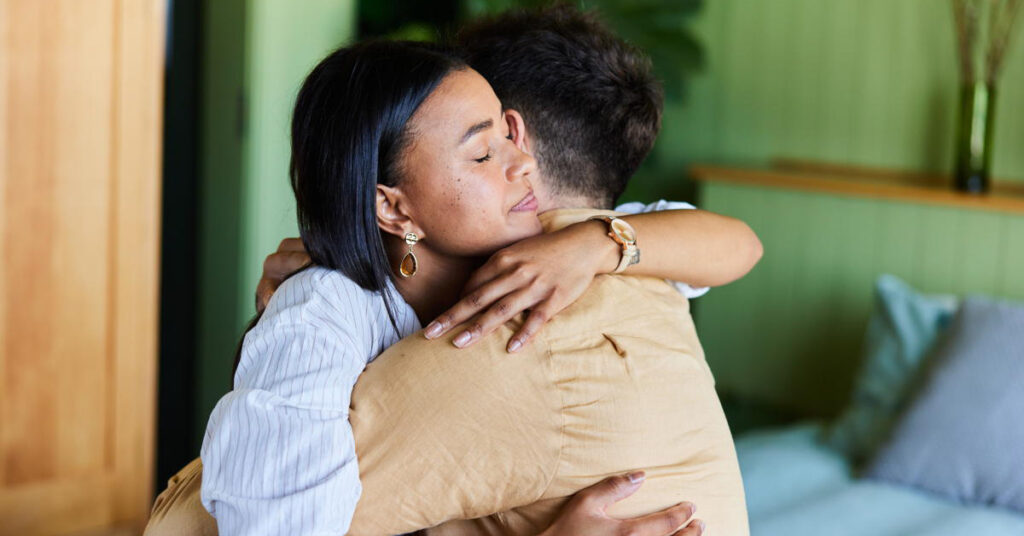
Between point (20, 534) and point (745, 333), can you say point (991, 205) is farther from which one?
point (20, 534)

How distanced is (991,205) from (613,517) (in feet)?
7.13

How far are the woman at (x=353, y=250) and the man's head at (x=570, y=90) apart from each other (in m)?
0.16

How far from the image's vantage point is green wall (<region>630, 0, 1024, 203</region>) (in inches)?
126

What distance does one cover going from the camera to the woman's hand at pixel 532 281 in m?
1.06

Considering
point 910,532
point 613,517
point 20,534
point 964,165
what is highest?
point 964,165

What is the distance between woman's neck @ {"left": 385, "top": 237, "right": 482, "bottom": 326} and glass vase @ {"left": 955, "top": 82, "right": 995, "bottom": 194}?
2.12 meters

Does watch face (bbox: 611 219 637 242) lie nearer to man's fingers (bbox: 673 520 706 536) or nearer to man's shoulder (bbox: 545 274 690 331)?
man's shoulder (bbox: 545 274 690 331)

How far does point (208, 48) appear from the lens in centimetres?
371

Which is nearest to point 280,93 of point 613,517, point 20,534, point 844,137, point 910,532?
point 20,534

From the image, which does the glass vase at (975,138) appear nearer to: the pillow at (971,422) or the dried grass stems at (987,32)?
the dried grass stems at (987,32)

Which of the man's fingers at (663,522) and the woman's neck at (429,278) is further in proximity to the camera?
the woman's neck at (429,278)

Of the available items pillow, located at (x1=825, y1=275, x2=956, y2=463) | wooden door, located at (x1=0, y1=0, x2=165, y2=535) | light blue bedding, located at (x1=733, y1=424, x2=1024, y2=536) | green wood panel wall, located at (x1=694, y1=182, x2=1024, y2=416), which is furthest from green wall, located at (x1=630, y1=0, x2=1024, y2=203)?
wooden door, located at (x1=0, y1=0, x2=165, y2=535)

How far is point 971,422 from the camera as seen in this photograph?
246cm

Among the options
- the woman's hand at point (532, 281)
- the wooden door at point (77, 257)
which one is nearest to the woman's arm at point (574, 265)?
the woman's hand at point (532, 281)
